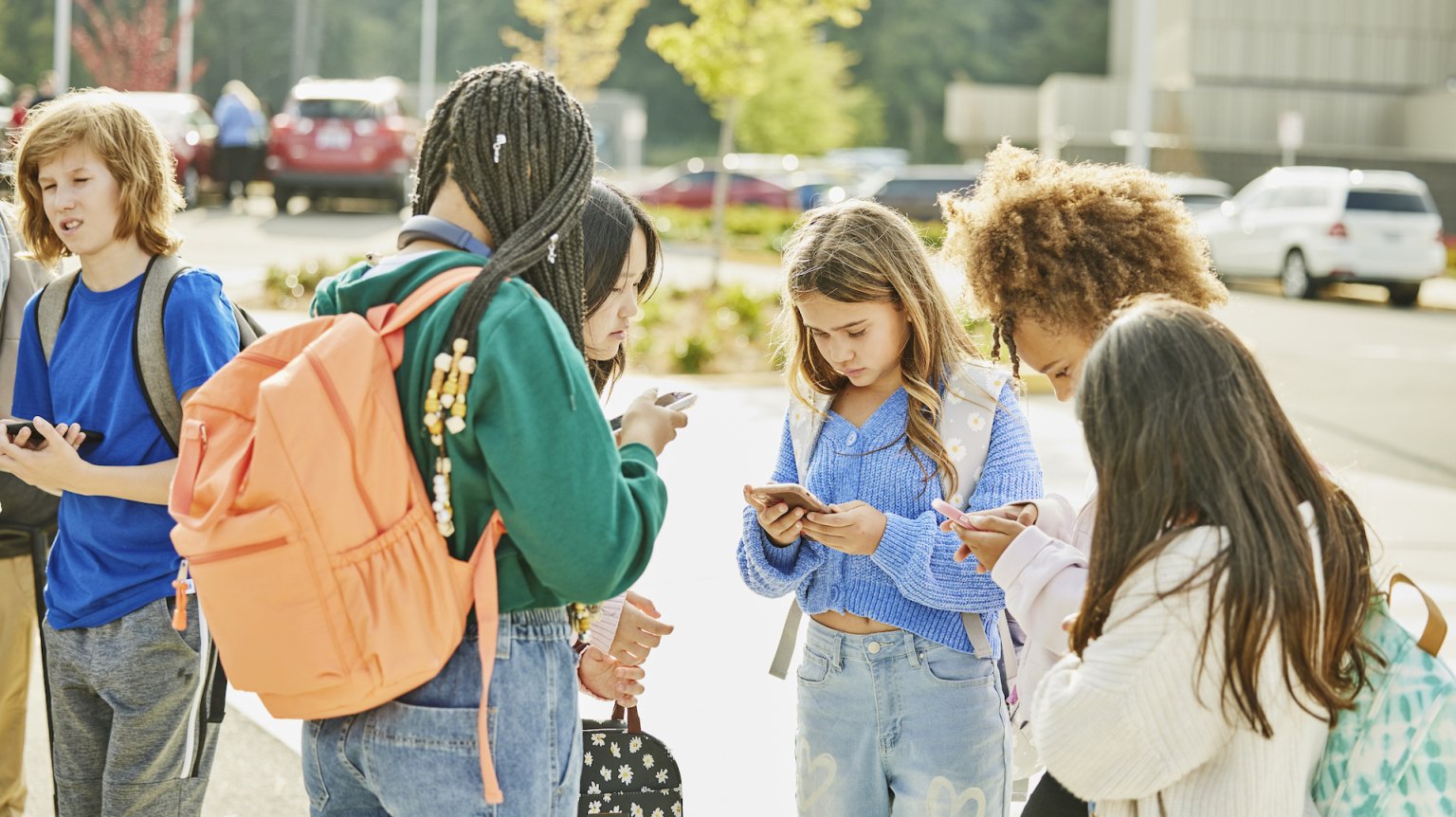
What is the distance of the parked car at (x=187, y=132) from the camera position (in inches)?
939

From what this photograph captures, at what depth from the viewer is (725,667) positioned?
5754mm

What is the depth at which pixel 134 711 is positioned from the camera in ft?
10.2

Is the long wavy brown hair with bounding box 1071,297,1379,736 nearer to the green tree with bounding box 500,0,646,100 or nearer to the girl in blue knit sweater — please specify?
the girl in blue knit sweater

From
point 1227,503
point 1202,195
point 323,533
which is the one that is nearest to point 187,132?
point 1202,195

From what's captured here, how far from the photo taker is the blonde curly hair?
9.16 ft

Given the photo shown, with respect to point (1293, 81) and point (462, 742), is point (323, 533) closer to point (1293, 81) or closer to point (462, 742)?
point (462, 742)

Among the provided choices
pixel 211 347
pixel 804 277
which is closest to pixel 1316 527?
pixel 804 277

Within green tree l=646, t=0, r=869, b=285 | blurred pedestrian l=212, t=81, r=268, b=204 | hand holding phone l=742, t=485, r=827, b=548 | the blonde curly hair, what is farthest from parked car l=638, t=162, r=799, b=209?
hand holding phone l=742, t=485, r=827, b=548

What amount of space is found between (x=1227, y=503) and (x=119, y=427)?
2.22 meters

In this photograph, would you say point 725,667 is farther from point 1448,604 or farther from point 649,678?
point 1448,604

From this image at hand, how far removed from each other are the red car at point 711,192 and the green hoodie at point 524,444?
28529 mm

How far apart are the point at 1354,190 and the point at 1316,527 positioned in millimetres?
21413

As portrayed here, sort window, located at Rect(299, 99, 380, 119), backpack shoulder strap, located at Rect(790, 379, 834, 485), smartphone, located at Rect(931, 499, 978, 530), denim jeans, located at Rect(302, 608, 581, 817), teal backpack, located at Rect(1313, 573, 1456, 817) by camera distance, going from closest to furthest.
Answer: denim jeans, located at Rect(302, 608, 581, 817) → teal backpack, located at Rect(1313, 573, 1456, 817) → smartphone, located at Rect(931, 499, 978, 530) → backpack shoulder strap, located at Rect(790, 379, 834, 485) → window, located at Rect(299, 99, 380, 119)

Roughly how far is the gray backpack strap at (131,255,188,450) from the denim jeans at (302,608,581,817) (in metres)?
1.13
